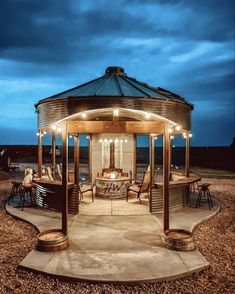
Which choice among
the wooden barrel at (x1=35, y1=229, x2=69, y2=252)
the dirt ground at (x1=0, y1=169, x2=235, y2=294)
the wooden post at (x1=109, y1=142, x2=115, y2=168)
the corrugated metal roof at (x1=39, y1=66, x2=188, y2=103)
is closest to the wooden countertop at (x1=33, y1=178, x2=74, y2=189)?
the dirt ground at (x1=0, y1=169, x2=235, y2=294)

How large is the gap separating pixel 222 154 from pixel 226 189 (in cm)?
1559

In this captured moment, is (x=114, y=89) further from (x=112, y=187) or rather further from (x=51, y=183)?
(x=51, y=183)

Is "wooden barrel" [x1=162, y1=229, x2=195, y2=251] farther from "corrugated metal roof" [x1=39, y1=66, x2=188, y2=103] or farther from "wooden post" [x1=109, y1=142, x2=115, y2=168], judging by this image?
"wooden post" [x1=109, y1=142, x2=115, y2=168]

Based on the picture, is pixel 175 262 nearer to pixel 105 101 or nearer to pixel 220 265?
pixel 220 265

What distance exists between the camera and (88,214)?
7.90 meters

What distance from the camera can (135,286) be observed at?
405 centimetres

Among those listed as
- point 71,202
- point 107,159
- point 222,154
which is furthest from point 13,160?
point 71,202

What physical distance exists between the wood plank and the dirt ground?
265 cm

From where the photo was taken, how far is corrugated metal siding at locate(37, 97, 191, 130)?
10766 mm

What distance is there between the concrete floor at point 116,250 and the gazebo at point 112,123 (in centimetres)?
49

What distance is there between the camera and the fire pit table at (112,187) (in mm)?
10344

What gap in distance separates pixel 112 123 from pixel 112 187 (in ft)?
15.8

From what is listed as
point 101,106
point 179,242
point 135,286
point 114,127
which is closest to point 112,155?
point 101,106

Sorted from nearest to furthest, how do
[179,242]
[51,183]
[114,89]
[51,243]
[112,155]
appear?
A: [51,243] < [179,242] < [51,183] < [114,89] < [112,155]
